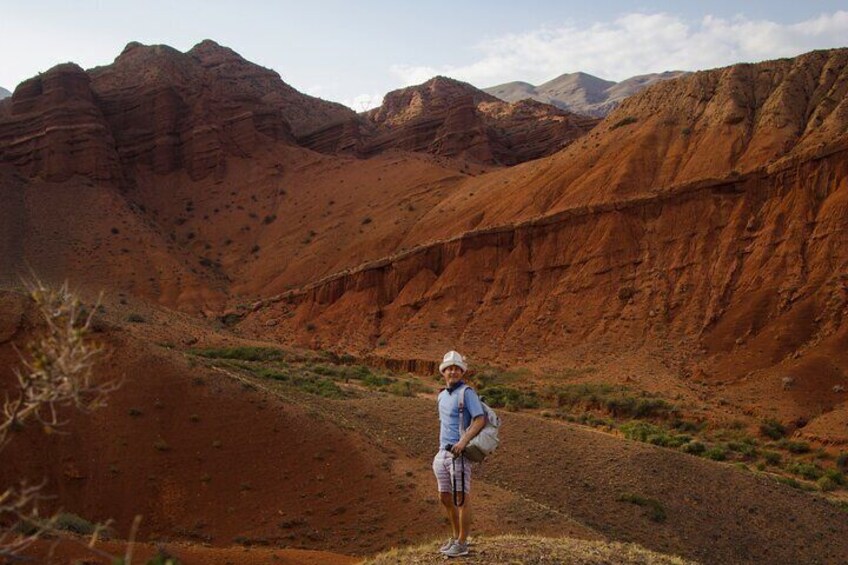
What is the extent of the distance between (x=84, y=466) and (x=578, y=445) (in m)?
11.1

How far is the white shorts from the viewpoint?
7.59 metres

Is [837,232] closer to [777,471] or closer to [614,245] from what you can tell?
[614,245]

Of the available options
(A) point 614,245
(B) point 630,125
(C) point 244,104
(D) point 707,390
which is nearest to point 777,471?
(D) point 707,390

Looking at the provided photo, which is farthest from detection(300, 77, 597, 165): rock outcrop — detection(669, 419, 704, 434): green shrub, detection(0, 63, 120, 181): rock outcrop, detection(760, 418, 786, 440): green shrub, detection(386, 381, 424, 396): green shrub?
detection(760, 418, 786, 440): green shrub

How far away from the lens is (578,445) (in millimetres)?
19031

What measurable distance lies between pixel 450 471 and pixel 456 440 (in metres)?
0.30

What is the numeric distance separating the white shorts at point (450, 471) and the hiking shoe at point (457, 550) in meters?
0.56

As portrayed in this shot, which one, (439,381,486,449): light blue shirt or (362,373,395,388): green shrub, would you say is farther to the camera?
(362,373,395,388): green shrub

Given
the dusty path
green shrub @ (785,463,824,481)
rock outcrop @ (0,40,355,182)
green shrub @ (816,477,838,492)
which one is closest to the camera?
the dusty path

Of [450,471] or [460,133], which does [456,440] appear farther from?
[460,133]

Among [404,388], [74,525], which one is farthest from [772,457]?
[74,525]

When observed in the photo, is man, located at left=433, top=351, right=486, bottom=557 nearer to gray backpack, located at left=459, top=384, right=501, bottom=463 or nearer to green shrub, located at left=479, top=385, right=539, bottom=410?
gray backpack, located at left=459, top=384, right=501, bottom=463

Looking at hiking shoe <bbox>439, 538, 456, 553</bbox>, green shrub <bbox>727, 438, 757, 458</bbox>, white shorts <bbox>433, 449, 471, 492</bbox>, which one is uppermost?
white shorts <bbox>433, 449, 471, 492</bbox>

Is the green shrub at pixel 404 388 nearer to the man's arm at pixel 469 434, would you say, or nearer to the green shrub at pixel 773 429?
the green shrub at pixel 773 429
